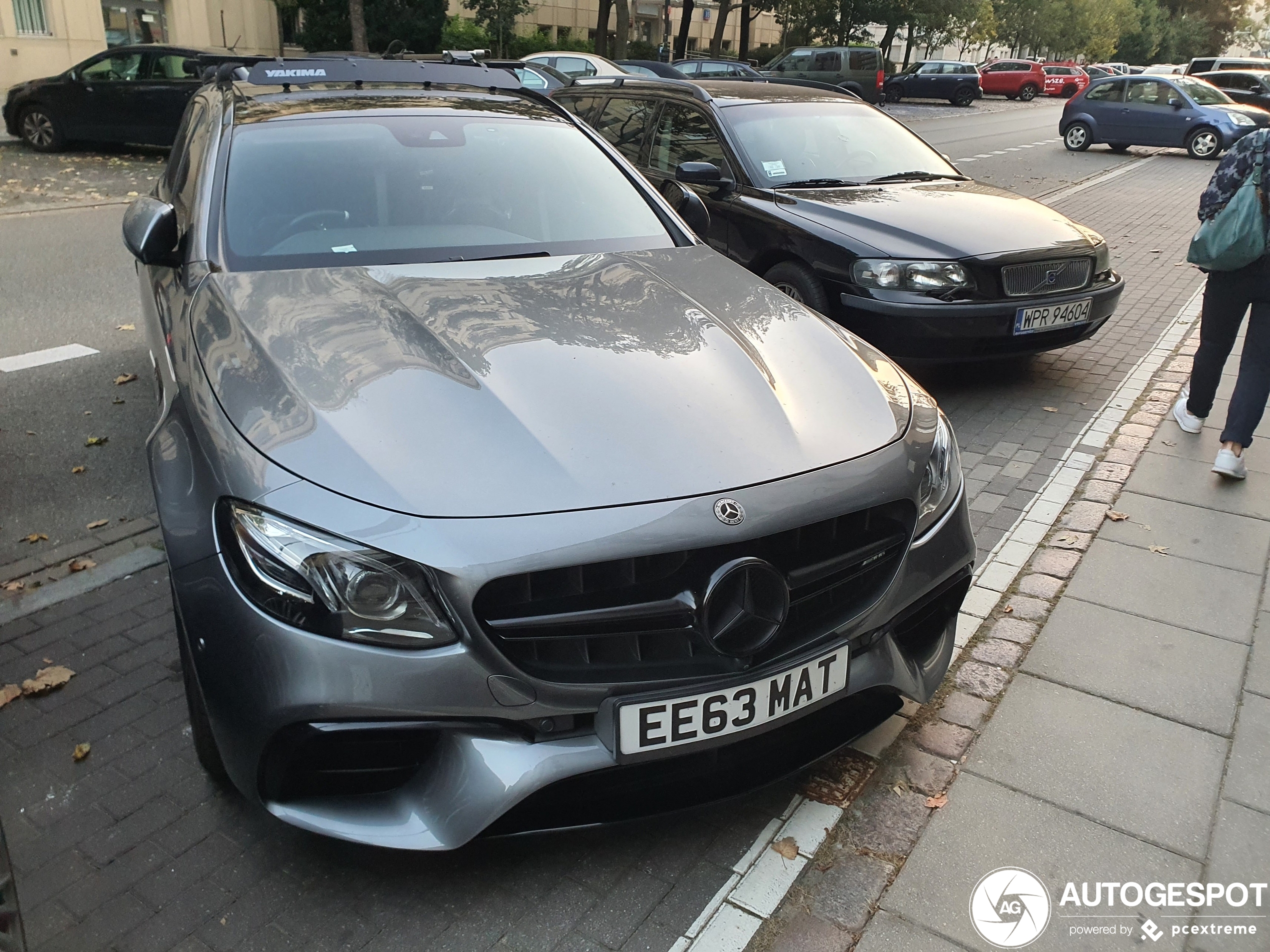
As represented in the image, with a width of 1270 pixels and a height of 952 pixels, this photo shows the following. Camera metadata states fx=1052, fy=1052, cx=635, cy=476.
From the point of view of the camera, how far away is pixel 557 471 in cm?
221

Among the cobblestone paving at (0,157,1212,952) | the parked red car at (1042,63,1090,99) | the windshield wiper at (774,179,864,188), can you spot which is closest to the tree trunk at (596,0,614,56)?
the parked red car at (1042,63,1090,99)

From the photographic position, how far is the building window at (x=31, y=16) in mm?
25500

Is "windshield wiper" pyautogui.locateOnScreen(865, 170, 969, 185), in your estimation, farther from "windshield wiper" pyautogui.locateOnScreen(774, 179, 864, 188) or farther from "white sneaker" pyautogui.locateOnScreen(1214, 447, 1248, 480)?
"white sneaker" pyautogui.locateOnScreen(1214, 447, 1248, 480)

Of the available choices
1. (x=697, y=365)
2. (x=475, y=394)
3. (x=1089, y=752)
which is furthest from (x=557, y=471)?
(x=1089, y=752)

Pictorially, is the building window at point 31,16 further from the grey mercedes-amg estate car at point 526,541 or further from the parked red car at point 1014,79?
the parked red car at point 1014,79

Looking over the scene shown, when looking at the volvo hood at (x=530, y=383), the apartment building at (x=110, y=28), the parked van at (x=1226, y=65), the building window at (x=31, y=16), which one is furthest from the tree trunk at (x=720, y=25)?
the volvo hood at (x=530, y=383)

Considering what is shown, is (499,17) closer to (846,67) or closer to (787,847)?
(846,67)

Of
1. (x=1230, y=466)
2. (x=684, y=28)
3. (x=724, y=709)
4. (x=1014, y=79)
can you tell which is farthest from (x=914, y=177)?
(x=1014, y=79)

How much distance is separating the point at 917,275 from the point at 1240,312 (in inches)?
59.2

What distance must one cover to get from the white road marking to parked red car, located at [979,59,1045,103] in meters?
43.8

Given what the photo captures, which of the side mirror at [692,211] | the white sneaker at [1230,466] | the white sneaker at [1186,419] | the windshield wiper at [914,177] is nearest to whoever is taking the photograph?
the side mirror at [692,211]

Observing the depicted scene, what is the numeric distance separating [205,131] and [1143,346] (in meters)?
6.18

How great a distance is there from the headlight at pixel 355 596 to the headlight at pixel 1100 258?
517cm

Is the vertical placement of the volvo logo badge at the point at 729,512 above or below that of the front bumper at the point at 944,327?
above
